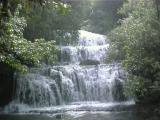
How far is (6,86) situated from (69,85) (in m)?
4.18

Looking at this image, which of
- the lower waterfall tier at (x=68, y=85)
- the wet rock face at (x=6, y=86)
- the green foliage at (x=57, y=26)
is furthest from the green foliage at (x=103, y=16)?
the wet rock face at (x=6, y=86)

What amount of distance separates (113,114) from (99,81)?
7303mm

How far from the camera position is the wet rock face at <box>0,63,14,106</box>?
2655 cm

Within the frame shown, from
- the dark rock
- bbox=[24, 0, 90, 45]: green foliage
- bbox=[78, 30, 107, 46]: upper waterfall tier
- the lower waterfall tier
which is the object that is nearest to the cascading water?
the lower waterfall tier

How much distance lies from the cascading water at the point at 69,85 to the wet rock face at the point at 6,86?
41 centimetres

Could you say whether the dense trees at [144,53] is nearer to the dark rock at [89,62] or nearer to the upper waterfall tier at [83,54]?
the dark rock at [89,62]

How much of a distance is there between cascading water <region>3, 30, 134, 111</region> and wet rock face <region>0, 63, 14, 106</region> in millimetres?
407

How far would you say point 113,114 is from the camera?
2119 centimetres

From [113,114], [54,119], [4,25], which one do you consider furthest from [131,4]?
[4,25]

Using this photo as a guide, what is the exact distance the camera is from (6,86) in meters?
27.2

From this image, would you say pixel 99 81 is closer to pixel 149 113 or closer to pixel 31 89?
pixel 31 89

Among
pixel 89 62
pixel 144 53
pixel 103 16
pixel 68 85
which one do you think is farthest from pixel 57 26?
pixel 103 16

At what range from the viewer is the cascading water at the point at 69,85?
87.3 feet

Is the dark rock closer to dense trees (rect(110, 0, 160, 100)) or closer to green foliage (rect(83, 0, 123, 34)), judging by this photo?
dense trees (rect(110, 0, 160, 100))
